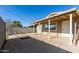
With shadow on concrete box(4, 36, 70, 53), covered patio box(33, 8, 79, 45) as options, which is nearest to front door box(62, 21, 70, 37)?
covered patio box(33, 8, 79, 45)

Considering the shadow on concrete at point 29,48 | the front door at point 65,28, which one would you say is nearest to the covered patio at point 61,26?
the front door at point 65,28

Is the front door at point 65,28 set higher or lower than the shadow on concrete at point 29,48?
higher

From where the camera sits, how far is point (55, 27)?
18141 mm

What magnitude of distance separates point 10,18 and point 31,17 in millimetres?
1483

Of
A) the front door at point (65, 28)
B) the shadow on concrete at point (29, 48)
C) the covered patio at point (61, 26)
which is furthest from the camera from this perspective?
the front door at point (65, 28)

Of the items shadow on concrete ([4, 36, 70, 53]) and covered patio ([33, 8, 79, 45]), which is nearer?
shadow on concrete ([4, 36, 70, 53])

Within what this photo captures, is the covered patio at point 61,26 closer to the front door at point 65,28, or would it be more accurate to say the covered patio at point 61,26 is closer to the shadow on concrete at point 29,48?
the front door at point 65,28

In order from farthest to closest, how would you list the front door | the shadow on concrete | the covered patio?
the front door, the covered patio, the shadow on concrete

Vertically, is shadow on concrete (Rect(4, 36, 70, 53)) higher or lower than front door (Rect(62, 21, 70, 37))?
lower

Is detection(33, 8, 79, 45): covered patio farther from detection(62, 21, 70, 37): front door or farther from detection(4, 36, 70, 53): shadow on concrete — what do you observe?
detection(4, 36, 70, 53): shadow on concrete

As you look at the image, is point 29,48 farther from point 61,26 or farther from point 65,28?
point 61,26
